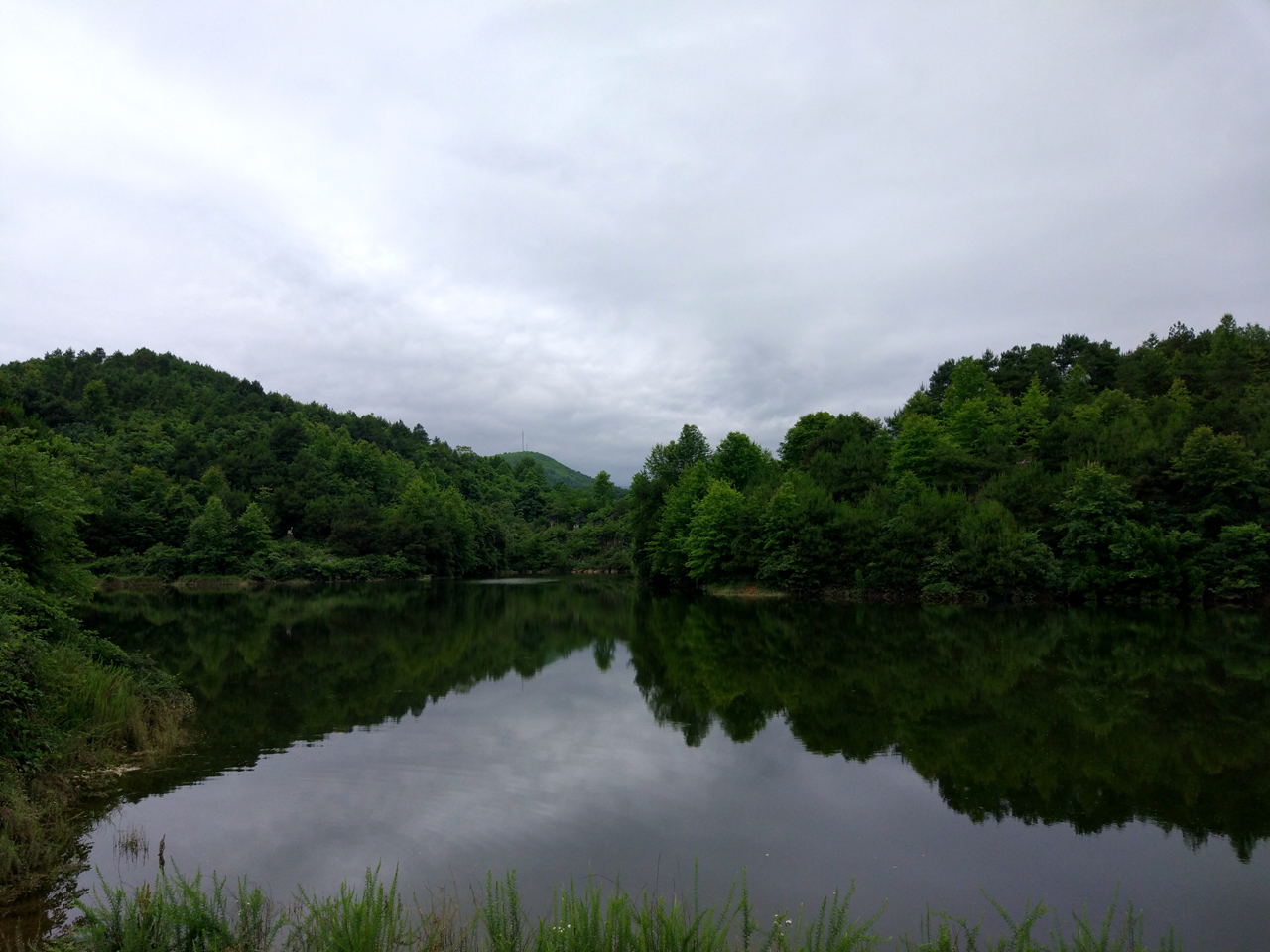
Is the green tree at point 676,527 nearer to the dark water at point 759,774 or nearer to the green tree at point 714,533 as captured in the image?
the green tree at point 714,533

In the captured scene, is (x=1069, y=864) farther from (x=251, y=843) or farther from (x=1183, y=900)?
(x=251, y=843)

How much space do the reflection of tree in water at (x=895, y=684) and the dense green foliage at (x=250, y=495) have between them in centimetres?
3641

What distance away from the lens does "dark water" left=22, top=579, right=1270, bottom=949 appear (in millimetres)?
7746

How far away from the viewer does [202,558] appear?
64.9 m

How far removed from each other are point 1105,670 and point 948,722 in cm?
822

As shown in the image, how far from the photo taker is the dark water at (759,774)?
7746mm

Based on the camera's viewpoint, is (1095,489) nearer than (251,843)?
No

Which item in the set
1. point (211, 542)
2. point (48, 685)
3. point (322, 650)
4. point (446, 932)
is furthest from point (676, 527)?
point (446, 932)

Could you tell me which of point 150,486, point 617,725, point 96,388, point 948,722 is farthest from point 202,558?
point 948,722

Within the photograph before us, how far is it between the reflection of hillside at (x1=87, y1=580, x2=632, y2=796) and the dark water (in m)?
0.17

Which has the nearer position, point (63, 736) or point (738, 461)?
point (63, 736)

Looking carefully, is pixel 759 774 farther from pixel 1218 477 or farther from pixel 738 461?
pixel 738 461

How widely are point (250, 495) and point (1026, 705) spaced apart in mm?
82291

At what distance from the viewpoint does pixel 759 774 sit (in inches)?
445
